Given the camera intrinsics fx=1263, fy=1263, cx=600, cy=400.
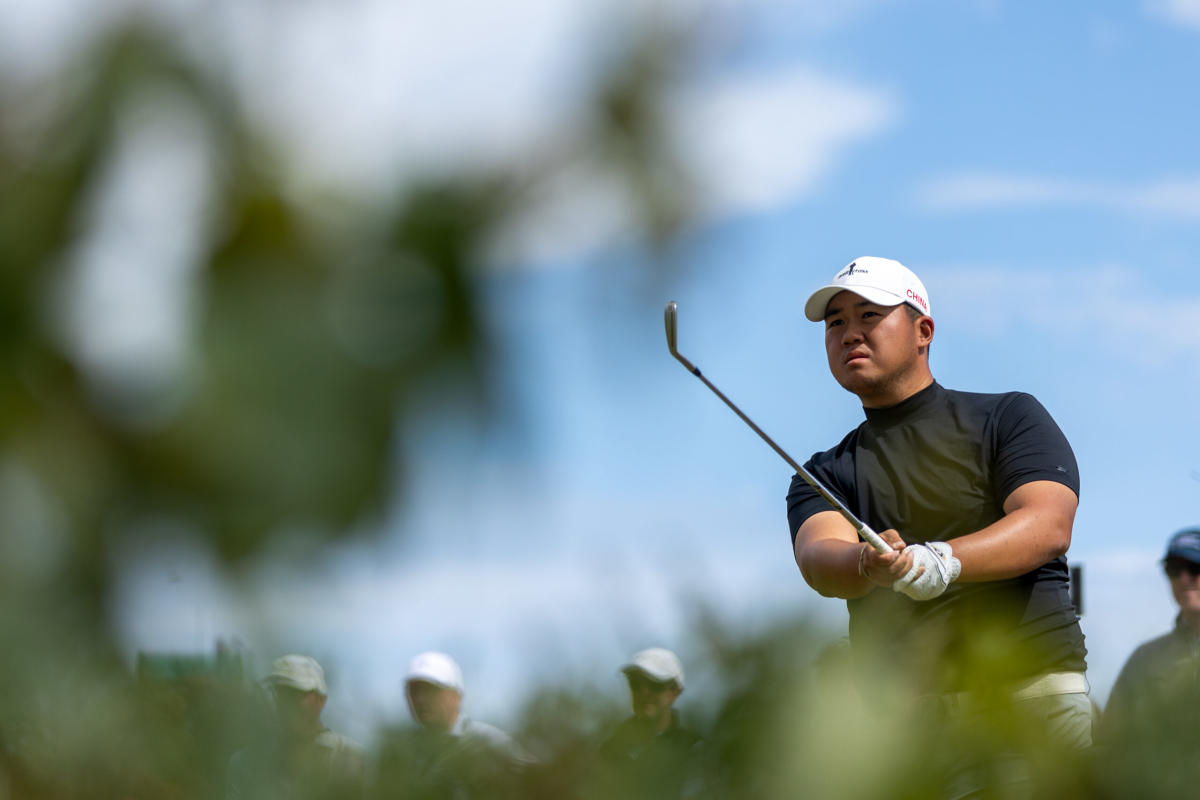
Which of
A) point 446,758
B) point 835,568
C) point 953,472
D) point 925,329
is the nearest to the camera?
point 446,758

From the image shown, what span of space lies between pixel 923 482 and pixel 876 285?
48 centimetres

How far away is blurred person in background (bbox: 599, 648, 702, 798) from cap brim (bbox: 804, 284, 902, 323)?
7.21 ft

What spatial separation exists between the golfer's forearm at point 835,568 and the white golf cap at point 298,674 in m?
1.85

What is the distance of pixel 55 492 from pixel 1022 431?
8.28 feet

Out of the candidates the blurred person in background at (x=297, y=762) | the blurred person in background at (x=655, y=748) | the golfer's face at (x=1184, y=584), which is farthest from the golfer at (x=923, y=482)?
the blurred person in background at (x=297, y=762)

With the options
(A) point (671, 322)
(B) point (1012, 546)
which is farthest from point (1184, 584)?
(A) point (671, 322)

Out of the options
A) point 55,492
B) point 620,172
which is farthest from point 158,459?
point 620,172

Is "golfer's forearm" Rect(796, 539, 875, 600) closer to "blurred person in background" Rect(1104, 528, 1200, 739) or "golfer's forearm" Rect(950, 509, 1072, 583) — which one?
"golfer's forearm" Rect(950, 509, 1072, 583)

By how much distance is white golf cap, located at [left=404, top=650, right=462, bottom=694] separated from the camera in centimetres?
66

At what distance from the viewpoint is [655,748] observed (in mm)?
764

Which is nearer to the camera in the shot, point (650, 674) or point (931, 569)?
point (650, 674)

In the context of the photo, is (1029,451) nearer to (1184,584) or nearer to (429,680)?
(1184,584)

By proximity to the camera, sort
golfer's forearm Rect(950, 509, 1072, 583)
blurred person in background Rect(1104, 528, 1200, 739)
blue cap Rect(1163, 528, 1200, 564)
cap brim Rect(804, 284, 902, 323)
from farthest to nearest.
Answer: cap brim Rect(804, 284, 902, 323), golfer's forearm Rect(950, 509, 1072, 583), blue cap Rect(1163, 528, 1200, 564), blurred person in background Rect(1104, 528, 1200, 739)

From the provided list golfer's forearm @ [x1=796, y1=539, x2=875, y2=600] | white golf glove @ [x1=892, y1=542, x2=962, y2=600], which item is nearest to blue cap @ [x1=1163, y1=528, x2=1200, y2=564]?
white golf glove @ [x1=892, y1=542, x2=962, y2=600]
